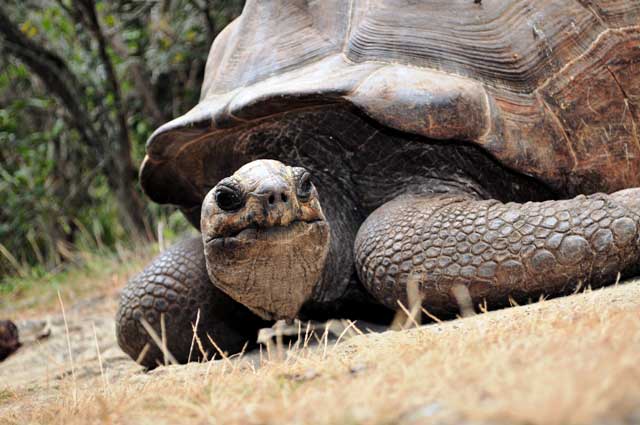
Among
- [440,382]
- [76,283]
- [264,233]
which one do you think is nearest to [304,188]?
[264,233]

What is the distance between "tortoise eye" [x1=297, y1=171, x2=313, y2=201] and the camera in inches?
107

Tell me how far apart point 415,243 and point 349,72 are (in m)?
0.80

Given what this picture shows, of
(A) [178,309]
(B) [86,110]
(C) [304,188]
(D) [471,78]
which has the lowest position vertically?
(A) [178,309]

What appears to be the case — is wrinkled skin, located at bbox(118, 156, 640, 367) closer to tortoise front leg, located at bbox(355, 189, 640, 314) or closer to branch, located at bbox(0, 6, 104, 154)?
tortoise front leg, located at bbox(355, 189, 640, 314)

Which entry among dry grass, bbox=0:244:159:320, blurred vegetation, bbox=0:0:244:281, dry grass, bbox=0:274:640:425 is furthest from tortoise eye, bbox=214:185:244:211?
blurred vegetation, bbox=0:0:244:281

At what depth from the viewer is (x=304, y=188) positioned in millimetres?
2752

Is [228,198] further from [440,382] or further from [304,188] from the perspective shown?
[440,382]

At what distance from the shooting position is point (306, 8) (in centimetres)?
358

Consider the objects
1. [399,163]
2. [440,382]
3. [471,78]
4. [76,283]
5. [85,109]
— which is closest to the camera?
[440,382]

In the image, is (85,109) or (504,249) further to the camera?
(85,109)

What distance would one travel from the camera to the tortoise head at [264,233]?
263cm

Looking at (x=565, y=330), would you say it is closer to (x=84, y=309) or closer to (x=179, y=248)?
(x=179, y=248)

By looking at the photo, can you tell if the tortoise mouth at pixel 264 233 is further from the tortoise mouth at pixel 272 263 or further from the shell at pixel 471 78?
the shell at pixel 471 78

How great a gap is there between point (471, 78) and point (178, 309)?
166 centimetres
